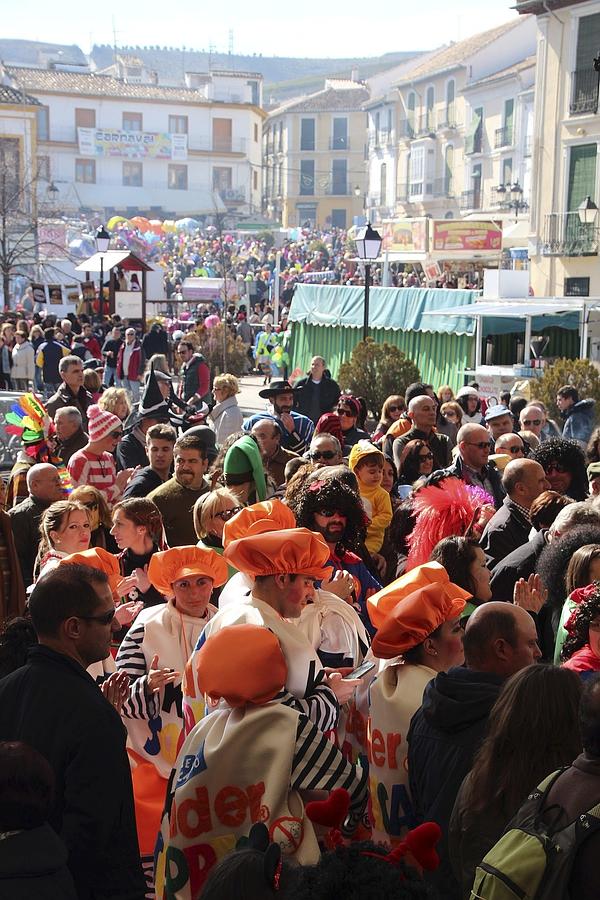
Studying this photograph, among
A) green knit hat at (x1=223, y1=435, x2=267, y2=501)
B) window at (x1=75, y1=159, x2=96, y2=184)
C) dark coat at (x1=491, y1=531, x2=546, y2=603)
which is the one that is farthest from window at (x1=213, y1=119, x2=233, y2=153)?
dark coat at (x1=491, y1=531, x2=546, y2=603)

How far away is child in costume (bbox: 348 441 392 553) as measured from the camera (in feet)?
22.8

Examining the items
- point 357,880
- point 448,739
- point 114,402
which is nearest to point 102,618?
point 448,739

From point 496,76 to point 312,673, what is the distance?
5648 centimetres

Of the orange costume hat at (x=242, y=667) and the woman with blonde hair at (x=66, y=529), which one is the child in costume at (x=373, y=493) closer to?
the woman with blonde hair at (x=66, y=529)

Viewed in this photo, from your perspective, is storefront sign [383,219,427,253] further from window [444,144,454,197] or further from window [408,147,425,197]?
window [408,147,425,197]

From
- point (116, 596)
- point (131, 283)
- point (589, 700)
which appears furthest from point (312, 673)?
point (131, 283)

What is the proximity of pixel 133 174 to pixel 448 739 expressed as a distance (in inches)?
3757

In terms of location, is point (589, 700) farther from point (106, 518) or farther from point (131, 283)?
point (131, 283)

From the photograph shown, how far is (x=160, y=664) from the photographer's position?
14.5 feet

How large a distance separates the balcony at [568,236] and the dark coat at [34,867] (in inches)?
1166

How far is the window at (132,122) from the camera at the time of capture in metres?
92.4

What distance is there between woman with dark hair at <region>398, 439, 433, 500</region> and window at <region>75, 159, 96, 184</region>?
88.8m

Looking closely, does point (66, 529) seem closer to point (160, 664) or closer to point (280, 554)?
point (160, 664)

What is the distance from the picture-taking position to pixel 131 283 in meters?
30.1
